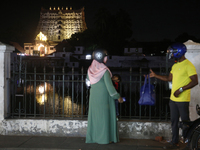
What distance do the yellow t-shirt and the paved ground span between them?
3.78 feet

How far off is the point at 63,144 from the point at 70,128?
0.66m

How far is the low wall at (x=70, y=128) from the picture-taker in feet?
19.6

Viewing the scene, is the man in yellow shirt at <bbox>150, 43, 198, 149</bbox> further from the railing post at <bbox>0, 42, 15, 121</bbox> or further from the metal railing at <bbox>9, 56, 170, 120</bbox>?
the railing post at <bbox>0, 42, 15, 121</bbox>

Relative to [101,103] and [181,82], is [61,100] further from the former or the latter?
[181,82]

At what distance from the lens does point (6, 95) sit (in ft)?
21.0

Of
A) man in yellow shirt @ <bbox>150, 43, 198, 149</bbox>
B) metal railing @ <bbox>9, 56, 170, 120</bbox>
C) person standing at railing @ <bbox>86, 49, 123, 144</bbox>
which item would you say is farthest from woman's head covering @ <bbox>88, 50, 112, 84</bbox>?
man in yellow shirt @ <bbox>150, 43, 198, 149</bbox>

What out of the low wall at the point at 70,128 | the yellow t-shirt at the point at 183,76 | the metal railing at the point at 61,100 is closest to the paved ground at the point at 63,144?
the low wall at the point at 70,128

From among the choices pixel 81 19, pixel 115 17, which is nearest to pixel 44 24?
pixel 81 19

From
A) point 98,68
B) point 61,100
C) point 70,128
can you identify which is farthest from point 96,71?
point 61,100

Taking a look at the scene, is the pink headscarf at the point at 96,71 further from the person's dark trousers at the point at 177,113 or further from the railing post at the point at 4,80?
the railing post at the point at 4,80

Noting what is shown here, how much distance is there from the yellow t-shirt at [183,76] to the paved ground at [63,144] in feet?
3.78

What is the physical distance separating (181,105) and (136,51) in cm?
5892

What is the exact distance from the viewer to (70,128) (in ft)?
20.2

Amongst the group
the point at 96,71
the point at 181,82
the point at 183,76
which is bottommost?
the point at 181,82
